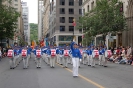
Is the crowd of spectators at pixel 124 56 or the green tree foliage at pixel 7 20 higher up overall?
the green tree foliage at pixel 7 20

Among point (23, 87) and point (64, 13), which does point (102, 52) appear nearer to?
point (23, 87)

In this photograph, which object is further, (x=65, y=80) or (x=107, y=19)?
(x=107, y=19)

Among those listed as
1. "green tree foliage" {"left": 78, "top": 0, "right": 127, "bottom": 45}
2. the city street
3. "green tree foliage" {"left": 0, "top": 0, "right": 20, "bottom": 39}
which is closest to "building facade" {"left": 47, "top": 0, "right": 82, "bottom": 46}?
"green tree foliage" {"left": 0, "top": 0, "right": 20, "bottom": 39}

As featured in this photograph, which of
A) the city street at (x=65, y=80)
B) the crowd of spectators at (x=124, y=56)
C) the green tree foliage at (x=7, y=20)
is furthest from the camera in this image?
the green tree foliage at (x=7, y=20)

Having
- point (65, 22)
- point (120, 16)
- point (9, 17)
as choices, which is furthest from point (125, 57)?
point (65, 22)

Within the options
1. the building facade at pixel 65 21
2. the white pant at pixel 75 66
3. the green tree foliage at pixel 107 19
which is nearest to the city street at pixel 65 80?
the white pant at pixel 75 66

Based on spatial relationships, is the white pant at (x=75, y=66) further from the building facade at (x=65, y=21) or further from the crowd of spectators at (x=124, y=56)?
the building facade at (x=65, y=21)

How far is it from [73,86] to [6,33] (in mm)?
38185

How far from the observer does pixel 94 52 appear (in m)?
22.4

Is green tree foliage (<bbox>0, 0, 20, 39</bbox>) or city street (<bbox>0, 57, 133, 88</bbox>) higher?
green tree foliage (<bbox>0, 0, 20, 39</bbox>)

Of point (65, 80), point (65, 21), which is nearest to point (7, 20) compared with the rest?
point (65, 80)

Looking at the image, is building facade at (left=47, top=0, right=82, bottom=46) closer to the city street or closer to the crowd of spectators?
the crowd of spectators

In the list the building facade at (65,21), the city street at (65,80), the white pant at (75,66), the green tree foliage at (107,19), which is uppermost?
the building facade at (65,21)

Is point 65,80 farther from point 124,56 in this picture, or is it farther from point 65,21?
point 65,21
